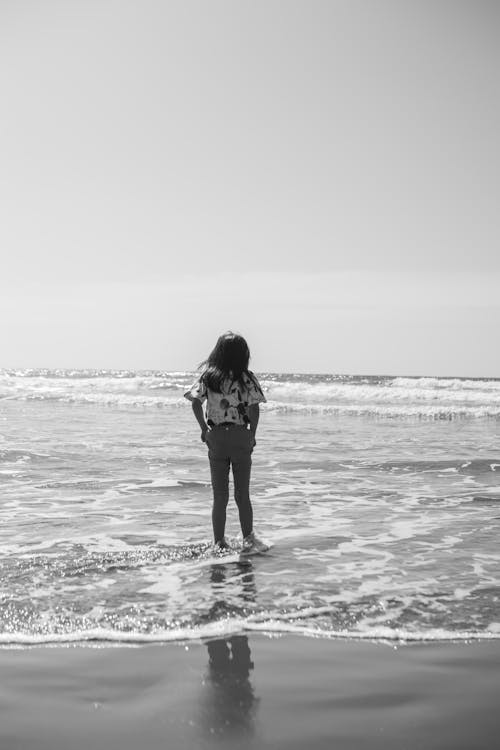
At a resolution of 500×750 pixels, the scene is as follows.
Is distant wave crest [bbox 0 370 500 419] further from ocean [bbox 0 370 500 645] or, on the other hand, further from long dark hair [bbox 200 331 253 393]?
long dark hair [bbox 200 331 253 393]

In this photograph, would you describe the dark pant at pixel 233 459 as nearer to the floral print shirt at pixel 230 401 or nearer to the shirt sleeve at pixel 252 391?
the floral print shirt at pixel 230 401

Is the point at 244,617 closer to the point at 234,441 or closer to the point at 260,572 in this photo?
the point at 260,572

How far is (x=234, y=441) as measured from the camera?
6.65 metres

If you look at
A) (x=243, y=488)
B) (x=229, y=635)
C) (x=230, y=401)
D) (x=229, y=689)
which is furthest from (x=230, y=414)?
(x=229, y=689)

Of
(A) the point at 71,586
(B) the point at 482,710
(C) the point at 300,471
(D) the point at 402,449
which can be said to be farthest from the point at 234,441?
(D) the point at 402,449

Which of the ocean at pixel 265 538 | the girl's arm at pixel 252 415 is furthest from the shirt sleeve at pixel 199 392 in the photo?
the ocean at pixel 265 538

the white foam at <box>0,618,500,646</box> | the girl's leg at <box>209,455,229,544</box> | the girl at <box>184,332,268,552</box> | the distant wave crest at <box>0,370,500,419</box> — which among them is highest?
the girl at <box>184,332,268,552</box>

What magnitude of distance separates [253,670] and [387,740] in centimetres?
90

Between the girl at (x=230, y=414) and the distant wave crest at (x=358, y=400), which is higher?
the girl at (x=230, y=414)

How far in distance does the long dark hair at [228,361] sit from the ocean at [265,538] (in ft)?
4.99

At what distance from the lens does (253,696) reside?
11.0 ft

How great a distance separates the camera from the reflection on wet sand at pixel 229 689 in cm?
307

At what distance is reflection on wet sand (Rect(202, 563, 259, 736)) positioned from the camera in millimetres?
3066

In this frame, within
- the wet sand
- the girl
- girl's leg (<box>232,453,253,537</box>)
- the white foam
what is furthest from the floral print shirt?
the wet sand
